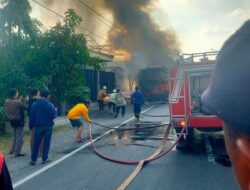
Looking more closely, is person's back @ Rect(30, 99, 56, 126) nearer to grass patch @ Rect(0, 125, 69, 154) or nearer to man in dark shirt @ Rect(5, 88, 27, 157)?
man in dark shirt @ Rect(5, 88, 27, 157)

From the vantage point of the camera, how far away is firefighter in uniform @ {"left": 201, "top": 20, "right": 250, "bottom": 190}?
64 cm

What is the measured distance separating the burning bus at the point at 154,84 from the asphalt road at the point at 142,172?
18.9 m

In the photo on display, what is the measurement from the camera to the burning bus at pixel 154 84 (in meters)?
28.3

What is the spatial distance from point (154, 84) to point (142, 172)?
22508 mm

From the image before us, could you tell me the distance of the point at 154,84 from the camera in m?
28.8

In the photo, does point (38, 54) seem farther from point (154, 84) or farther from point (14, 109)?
point (154, 84)

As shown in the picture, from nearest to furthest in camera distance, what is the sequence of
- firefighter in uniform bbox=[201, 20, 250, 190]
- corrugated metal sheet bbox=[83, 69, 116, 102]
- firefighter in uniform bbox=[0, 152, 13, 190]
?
firefighter in uniform bbox=[201, 20, 250, 190]
firefighter in uniform bbox=[0, 152, 13, 190]
corrugated metal sheet bbox=[83, 69, 116, 102]

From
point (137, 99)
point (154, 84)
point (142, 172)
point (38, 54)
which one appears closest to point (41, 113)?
point (142, 172)

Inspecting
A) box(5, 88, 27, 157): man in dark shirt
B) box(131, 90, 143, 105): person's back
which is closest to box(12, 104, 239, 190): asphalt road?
box(5, 88, 27, 157): man in dark shirt

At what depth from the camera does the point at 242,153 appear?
67 centimetres

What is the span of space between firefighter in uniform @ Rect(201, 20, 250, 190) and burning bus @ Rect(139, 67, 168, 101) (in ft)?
90.1

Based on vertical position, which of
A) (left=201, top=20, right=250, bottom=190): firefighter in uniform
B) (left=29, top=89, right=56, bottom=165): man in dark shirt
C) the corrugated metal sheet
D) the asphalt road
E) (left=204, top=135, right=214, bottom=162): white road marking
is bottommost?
the asphalt road

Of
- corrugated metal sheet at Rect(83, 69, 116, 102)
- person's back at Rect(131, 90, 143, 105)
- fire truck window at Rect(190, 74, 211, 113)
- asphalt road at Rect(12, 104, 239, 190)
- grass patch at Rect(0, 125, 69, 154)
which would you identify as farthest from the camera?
corrugated metal sheet at Rect(83, 69, 116, 102)

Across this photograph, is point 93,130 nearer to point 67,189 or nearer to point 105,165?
point 105,165
